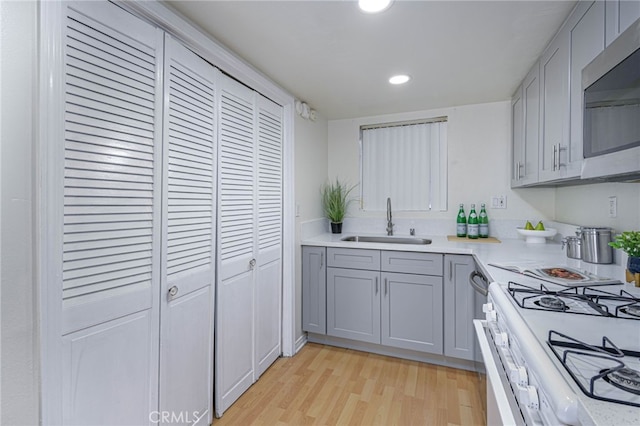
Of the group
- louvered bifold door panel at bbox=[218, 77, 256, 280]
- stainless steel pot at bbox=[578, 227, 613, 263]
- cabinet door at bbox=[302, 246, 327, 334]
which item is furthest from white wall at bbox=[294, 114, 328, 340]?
stainless steel pot at bbox=[578, 227, 613, 263]

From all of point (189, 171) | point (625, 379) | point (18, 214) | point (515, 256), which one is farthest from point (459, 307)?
point (18, 214)

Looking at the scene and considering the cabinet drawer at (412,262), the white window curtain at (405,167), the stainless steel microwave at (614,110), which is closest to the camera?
the stainless steel microwave at (614,110)

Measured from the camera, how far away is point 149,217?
1308 mm

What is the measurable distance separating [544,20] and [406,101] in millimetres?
1238

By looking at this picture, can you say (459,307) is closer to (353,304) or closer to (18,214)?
(353,304)

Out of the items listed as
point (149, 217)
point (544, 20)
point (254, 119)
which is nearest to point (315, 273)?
point (254, 119)

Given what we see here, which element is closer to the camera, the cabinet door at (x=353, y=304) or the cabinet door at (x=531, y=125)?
the cabinet door at (x=531, y=125)

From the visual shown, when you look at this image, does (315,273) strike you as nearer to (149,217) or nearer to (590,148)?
(149,217)

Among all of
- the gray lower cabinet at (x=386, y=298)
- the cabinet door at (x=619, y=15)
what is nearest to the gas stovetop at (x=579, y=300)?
the cabinet door at (x=619, y=15)

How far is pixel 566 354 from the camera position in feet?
2.15

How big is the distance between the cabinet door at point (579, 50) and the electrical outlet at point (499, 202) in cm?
134

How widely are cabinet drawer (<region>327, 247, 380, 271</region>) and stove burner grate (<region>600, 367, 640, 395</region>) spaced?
6.01ft

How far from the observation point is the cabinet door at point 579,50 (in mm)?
1192

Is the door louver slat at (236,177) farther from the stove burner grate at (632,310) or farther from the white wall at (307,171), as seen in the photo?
the stove burner grate at (632,310)
